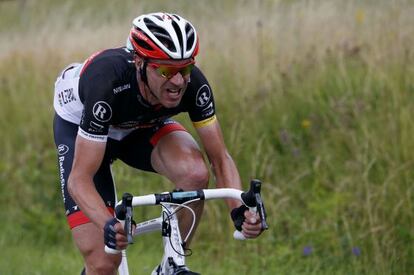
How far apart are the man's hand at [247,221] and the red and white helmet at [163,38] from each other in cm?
94

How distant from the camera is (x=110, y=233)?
5.14 metres

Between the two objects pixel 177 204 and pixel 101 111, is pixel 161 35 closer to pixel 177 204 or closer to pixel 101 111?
pixel 101 111

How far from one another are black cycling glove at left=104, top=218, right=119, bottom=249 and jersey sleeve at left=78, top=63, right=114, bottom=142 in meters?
0.79

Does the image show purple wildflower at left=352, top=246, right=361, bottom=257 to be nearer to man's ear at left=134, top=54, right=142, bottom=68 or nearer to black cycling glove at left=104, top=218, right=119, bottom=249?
man's ear at left=134, top=54, right=142, bottom=68

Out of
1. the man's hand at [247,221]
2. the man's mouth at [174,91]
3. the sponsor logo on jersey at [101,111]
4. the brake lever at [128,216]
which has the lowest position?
the man's hand at [247,221]

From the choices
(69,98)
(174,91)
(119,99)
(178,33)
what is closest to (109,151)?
(69,98)

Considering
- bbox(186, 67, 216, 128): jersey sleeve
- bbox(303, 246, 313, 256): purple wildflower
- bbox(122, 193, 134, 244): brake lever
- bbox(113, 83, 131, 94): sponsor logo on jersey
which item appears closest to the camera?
bbox(122, 193, 134, 244): brake lever

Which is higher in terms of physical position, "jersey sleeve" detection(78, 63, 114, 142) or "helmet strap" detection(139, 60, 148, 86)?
"helmet strap" detection(139, 60, 148, 86)

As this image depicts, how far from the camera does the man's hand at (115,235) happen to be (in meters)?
5.11

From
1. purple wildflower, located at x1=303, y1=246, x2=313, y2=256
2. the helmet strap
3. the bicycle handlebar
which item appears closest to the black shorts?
the helmet strap

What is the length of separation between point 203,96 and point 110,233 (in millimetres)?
1339

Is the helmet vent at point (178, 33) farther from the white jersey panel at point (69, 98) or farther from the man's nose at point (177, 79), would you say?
the white jersey panel at point (69, 98)

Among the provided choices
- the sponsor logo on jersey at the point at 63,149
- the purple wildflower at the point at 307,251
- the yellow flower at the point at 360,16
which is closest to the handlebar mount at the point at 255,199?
the sponsor logo on jersey at the point at 63,149

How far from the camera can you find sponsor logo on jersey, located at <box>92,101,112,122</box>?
19.1 ft
